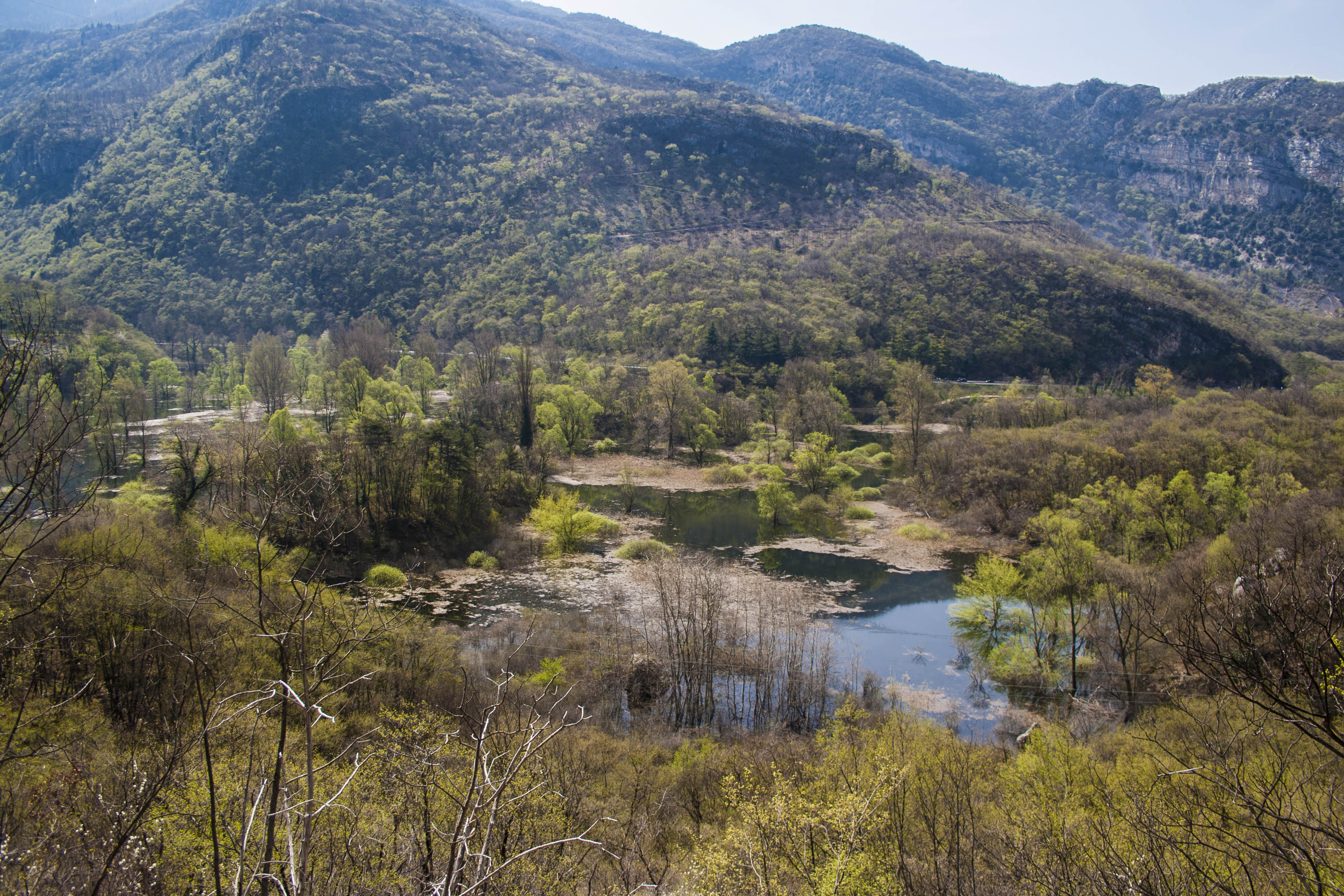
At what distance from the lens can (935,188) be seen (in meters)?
174

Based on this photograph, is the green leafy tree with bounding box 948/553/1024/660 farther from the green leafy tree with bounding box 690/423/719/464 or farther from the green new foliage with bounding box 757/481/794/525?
the green leafy tree with bounding box 690/423/719/464

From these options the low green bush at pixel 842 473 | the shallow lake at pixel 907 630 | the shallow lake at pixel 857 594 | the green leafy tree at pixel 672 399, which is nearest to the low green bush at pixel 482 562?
the shallow lake at pixel 857 594

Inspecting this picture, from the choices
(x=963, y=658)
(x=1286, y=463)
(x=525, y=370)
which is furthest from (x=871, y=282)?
(x=963, y=658)

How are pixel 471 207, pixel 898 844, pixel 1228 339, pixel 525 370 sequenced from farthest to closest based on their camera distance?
pixel 471 207
pixel 1228 339
pixel 525 370
pixel 898 844

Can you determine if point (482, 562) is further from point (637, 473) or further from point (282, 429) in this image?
point (637, 473)

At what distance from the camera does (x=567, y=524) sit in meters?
43.2

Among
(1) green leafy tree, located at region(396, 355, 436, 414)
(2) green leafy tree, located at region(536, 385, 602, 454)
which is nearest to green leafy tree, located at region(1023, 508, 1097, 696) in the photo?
(2) green leafy tree, located at region(536, 385, 602, 454)

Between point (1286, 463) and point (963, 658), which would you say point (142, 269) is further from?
point (1286, 463)

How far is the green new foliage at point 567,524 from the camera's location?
142 ft

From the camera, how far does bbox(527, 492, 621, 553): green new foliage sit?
1706 inches

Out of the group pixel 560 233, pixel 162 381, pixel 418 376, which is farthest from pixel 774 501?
pixel 560 233

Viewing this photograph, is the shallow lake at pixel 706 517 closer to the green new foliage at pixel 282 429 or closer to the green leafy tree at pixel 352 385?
the green new foliage at pixel 282 429

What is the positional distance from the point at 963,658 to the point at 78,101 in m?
232

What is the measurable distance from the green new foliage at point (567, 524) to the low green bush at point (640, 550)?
2.49 m
